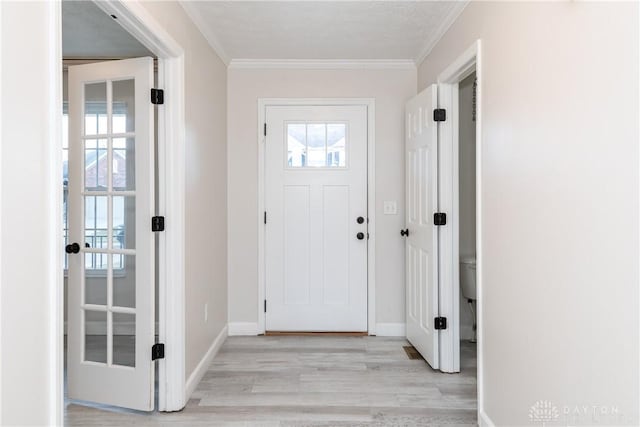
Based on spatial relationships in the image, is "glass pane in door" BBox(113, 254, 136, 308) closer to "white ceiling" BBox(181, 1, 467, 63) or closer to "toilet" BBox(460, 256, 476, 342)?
"white ceiling" BBox(181, 1, 467, 63)

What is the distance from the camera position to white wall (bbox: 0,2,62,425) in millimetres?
1206

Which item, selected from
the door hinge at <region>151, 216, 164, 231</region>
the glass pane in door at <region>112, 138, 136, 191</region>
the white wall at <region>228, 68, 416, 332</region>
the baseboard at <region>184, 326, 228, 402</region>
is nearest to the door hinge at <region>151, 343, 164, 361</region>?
the baseboard at <region>184, 326, 228, 402</region>

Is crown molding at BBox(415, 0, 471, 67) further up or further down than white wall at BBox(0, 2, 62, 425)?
further up

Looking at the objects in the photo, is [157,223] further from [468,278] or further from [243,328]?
[468,278]

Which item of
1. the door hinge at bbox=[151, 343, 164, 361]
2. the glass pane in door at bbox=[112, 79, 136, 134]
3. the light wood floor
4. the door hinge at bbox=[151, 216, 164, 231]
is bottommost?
the light wood floor

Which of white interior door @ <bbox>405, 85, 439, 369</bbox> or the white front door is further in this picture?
the white front door

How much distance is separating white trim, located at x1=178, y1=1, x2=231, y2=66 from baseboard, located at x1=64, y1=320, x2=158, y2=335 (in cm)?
186

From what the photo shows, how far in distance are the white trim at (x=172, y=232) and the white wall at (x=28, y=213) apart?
1105 mm

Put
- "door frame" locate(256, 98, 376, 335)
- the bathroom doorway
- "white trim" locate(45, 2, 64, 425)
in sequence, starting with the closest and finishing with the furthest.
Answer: "white trim" locate(45, 2, 64, 425), the bathroom doorway, "door frame" locate(256, 98, 376, 335)

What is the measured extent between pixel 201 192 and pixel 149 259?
705mm

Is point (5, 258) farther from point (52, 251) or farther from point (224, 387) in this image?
point (224, 387)

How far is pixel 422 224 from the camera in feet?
11.0

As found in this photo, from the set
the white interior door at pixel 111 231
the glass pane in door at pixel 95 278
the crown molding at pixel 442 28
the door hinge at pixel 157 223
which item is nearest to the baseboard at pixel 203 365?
the white interior door at pixel 111 231

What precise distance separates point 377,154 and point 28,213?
10.0 ft
